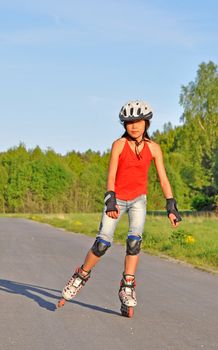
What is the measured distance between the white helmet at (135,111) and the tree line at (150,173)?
42550 mm

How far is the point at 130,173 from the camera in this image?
19.7ft

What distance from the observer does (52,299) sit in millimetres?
6984

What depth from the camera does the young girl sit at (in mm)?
5922

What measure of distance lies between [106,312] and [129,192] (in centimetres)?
117

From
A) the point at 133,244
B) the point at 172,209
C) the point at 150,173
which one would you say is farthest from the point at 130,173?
the point at 150,173

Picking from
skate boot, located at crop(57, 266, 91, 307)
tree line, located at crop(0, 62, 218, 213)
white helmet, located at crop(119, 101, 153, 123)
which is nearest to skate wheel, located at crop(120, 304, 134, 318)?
skate boot, located at crop(57, 266, 91, 307)

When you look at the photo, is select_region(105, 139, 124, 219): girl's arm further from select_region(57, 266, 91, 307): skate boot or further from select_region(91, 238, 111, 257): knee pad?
select_region(57, 266, 91, 307): skate boot

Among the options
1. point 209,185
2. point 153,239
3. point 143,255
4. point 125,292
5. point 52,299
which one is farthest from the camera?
point 209,185

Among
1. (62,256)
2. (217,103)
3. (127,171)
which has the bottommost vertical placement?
(62,256)

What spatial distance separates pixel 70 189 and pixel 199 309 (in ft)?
223

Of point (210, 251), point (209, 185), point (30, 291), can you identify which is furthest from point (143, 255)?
point (209, 185)

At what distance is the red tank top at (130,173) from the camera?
5973mm

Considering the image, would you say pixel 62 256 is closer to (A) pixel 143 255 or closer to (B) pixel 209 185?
(A) pixel 143 255

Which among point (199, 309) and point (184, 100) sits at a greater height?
point (184, 100)
